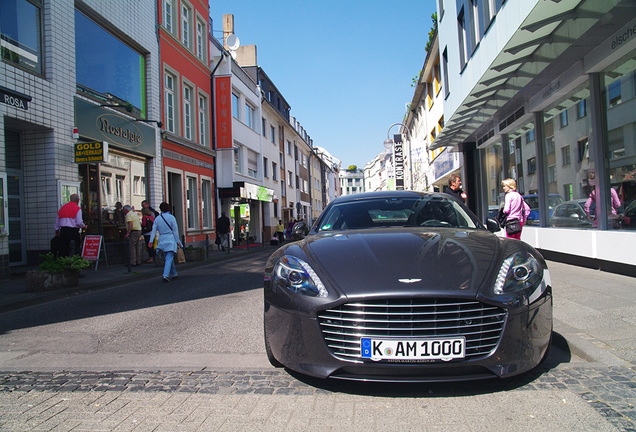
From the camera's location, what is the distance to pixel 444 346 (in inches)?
105

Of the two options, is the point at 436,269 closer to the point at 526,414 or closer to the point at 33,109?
the point at 526,414

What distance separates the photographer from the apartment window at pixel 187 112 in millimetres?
20125

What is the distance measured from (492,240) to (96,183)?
12.3m

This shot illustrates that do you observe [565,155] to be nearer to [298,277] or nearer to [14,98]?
[298,277]

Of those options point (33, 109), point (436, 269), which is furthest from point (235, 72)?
point (436, 269)

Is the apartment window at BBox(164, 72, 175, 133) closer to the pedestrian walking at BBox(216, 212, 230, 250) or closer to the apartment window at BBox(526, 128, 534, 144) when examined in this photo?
the pedestrian walking at BBox(216, 212, 230, 250)

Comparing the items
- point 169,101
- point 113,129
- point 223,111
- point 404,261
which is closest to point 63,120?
point 113,129

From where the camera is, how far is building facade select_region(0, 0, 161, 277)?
33.9ft

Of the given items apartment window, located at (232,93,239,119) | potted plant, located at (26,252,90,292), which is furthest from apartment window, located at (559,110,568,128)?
apartment window, located at (232,93,239,119)

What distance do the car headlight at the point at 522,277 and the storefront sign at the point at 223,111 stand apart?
2146 centimetres

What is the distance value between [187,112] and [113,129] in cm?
697

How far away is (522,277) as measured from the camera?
2.98 m

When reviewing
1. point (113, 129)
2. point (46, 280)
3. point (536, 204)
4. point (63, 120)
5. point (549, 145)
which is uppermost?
point (113, 129)

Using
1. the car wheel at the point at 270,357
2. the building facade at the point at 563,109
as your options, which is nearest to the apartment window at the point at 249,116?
the building facade at the point at 563,109
